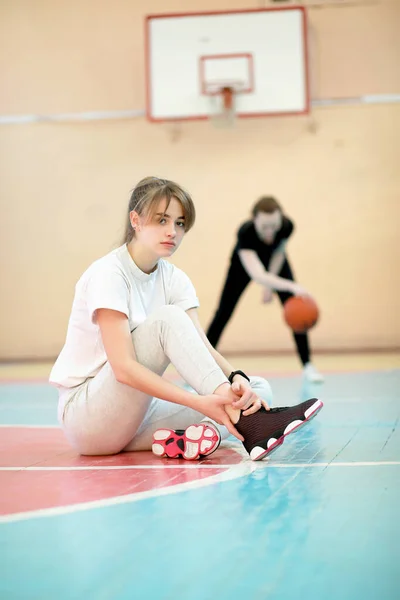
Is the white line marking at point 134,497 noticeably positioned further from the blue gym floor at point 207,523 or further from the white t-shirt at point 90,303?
the white t-shirt at point 90,303

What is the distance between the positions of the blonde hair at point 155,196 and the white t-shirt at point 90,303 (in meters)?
0.17

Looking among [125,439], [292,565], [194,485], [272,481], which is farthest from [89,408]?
[292,565]

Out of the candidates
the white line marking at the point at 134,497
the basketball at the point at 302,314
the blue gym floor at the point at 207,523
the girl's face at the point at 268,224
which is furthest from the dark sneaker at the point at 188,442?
the basketball at the point at 302,314

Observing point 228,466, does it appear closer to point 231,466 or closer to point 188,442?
point 231,466

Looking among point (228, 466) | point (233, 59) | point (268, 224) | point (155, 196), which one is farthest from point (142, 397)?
point (233, 59)

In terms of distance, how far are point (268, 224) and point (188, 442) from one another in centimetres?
268

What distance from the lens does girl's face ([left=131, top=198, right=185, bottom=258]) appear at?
96.7 inches

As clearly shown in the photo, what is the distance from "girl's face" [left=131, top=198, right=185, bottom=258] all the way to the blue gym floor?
2.14ft

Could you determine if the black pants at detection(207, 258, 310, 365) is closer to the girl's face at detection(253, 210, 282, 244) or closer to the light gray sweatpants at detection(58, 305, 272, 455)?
the girl's face at detection(253, 210, 282, 244)

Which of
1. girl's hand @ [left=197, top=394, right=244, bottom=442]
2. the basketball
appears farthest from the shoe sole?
the basketball

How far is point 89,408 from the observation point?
2.48 m

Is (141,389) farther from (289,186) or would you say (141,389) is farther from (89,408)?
(289,186)

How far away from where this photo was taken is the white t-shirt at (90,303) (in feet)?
8.08

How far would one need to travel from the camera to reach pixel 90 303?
7.93 ft
